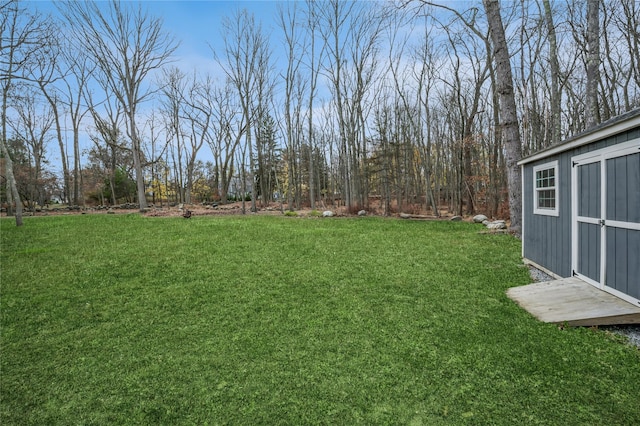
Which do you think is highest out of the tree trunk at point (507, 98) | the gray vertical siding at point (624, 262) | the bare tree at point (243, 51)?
the bare tree at point (243, 51)

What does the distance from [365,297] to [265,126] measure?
22.5 metres

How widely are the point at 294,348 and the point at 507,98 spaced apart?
7253 millimetres

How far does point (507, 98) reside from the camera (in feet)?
22.1

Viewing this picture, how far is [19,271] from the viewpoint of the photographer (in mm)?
4508

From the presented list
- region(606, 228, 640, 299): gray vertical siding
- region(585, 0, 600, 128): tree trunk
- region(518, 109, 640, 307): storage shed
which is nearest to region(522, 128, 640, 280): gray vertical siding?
region(518, 109, 640, 307): storage shed

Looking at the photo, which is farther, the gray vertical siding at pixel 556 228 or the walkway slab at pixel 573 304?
the gray vertical siding at pixel 556 228

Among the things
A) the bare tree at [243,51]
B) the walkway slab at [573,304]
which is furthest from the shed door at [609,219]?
A: the bare tree at [243,51]

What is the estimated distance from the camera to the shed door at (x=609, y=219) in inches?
107

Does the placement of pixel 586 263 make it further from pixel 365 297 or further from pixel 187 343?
pixel 187 343

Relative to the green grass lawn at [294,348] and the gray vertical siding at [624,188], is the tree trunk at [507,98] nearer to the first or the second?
the green grass lawn at [294,348]

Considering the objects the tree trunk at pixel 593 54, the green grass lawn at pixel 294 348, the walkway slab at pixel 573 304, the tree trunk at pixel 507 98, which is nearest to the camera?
the green grass lawn at pixel 294 348

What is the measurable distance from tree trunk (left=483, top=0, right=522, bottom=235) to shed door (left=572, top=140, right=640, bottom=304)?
3562 mm

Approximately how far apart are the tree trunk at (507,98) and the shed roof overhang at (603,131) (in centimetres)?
293

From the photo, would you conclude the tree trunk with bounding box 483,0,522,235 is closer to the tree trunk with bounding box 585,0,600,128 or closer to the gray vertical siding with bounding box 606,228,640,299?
the tree trunk with bounding box 585,0,600,128
